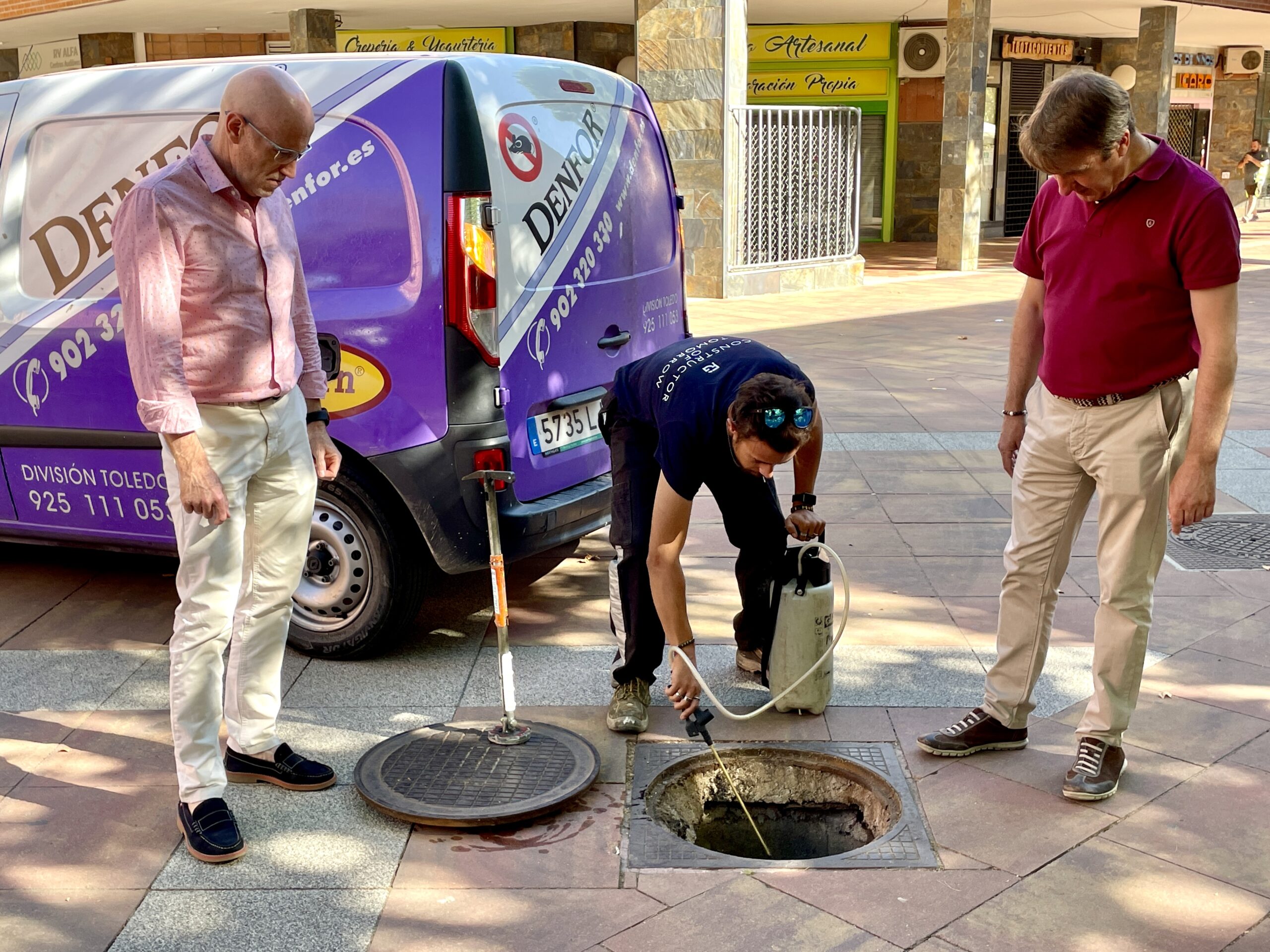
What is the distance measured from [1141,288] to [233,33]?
22.6 metres

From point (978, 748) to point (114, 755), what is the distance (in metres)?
2.59

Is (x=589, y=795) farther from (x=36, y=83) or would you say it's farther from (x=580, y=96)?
(x=36, y=83)

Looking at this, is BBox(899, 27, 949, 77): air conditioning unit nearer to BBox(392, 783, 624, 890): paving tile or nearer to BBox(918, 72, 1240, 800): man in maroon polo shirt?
BBox(918, 72, 1240, 800): man in maroon polo shirt

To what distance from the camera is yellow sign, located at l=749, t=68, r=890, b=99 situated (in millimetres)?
23016

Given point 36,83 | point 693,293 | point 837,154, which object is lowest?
point 693,293

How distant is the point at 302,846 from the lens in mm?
3342

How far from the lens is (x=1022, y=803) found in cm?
351

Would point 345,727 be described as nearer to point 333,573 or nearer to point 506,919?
point 333,573

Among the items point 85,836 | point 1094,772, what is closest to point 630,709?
point 1094,772

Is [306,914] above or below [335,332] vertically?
below

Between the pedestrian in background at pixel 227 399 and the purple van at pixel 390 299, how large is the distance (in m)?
0.61

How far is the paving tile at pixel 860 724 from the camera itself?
393cm

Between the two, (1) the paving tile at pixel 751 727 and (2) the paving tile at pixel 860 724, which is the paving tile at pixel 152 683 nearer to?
(1) the paving tile at pixel 751 727

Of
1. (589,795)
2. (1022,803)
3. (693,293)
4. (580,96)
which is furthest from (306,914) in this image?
(693,293)
